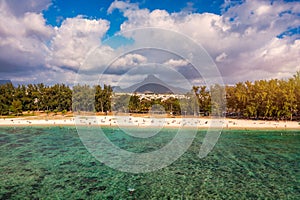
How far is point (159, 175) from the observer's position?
16047 millimetres

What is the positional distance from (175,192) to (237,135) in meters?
22.4

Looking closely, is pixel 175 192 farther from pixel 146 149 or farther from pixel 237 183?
pixel 146 149

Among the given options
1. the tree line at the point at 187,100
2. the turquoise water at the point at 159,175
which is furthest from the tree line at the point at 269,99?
the turquoise water at the point at 159,175

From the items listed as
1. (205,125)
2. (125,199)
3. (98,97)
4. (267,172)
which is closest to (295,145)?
(267,172)

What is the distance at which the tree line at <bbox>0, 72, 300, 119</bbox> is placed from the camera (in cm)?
4278

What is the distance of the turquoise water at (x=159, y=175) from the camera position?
12.9m

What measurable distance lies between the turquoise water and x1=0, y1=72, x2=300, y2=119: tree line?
18942mm

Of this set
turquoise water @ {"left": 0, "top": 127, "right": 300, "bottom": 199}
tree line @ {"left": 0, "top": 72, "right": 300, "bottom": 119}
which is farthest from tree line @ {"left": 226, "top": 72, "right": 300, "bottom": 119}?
turquoise water @ {"left": 0, "top": 127, "right": 300, "bottom": 199}

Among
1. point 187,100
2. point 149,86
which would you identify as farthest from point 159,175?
point 187,100

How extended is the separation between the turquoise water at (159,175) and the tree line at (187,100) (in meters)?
18.9

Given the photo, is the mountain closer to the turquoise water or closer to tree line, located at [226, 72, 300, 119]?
the turquoise water

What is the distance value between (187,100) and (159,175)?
133 feet

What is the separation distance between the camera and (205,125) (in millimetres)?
39969

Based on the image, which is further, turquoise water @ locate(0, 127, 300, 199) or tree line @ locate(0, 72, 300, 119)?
tree line @ locate(0, 72, 300, 119)
